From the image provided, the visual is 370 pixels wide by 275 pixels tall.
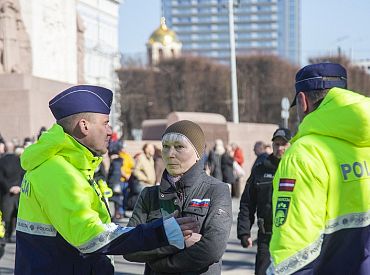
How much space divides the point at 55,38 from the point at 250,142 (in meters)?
8.49

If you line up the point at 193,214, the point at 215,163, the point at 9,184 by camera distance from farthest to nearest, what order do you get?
the point at 215,163 < the point at 9,184 < the point at 193,214

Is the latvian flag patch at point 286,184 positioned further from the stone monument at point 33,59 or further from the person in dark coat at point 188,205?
the stone monument at point 33,59

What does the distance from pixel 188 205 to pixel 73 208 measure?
2.96 ft

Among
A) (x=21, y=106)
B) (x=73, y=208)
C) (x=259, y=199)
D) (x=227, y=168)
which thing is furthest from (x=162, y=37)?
(x=73, y=208)

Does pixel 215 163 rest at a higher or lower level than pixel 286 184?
lower

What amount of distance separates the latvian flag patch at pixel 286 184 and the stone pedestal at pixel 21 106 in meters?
18.4

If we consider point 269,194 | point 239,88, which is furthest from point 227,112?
point 269,194

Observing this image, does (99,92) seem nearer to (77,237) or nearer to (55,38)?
(77,237)

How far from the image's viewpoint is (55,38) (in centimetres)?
2683

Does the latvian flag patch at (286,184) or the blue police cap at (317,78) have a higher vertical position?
the blue police cap at (317,78)

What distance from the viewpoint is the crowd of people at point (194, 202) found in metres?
3.46

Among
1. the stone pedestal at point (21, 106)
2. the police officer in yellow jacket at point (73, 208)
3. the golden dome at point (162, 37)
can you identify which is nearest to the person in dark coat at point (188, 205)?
the police officer in yellow jacket at point (73, 208)

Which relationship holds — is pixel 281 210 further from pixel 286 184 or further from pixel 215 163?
pixel 215 163

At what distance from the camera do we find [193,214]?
425 centimetres
